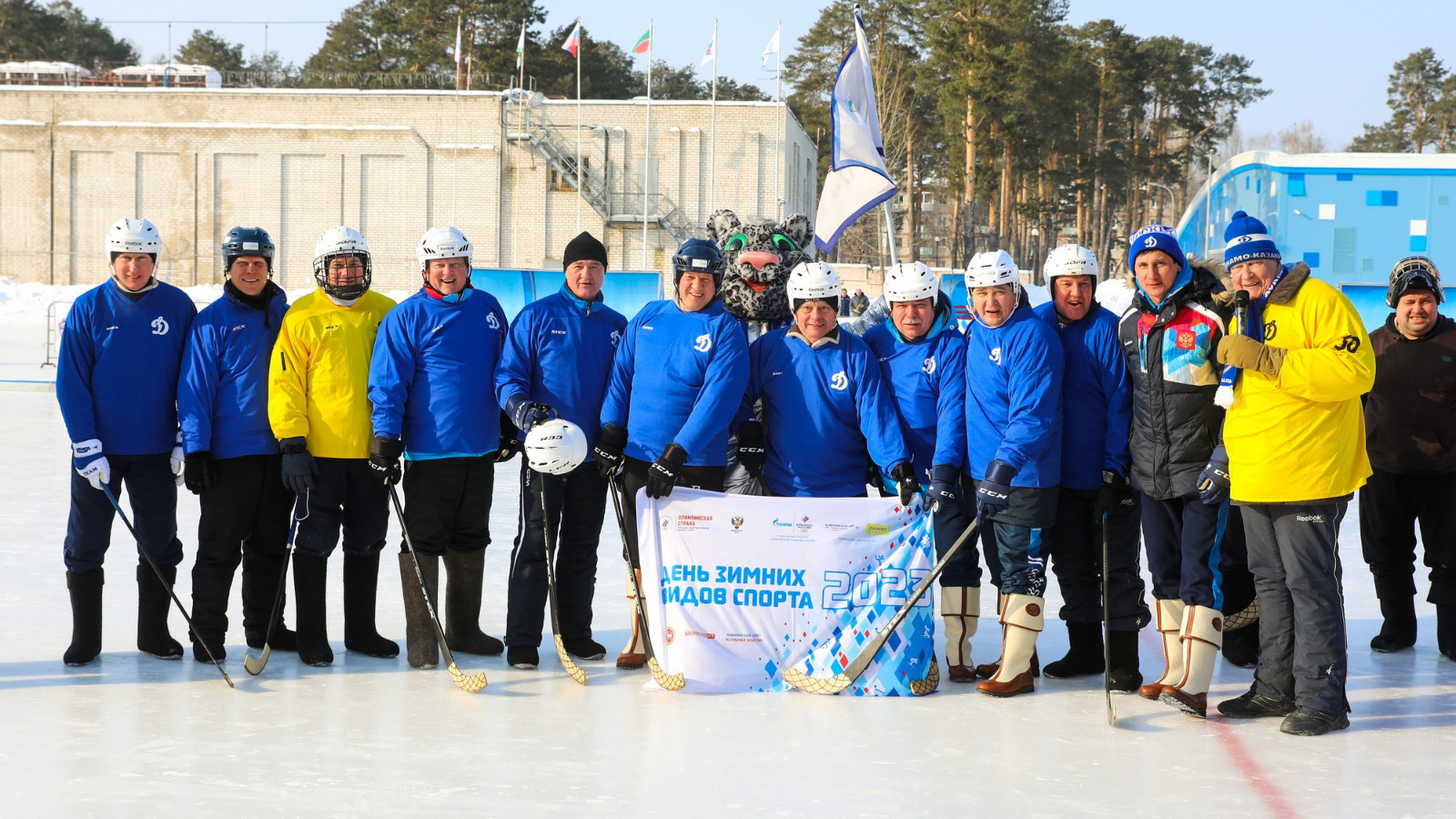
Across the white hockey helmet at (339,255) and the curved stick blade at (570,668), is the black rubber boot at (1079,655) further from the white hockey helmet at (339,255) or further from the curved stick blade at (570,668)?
the white hockey helmet at (339,255)

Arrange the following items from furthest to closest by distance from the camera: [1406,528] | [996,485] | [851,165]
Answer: [851,165], [1406,528], [996,485]

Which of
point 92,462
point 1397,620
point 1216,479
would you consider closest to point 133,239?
point 92,462

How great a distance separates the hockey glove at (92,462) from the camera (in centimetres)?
500

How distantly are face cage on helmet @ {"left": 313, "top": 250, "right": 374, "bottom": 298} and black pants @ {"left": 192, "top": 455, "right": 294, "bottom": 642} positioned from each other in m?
0.75

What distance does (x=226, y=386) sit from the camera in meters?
5.24

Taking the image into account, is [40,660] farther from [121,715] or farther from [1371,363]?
[1371,363]

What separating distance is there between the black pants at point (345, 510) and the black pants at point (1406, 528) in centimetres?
449

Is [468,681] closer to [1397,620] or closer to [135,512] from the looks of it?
[135,512]

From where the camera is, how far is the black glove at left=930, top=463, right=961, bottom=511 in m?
4.97

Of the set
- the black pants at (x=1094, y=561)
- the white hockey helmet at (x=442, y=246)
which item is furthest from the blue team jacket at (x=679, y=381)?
the black pants at (x=1094, y=561)

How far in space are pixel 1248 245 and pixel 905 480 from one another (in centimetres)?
156

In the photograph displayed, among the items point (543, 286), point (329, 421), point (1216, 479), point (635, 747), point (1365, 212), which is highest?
point (1365, 212)

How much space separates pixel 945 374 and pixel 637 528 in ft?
4.71

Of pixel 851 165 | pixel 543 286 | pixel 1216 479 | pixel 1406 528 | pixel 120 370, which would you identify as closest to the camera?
pixel 1216 479
